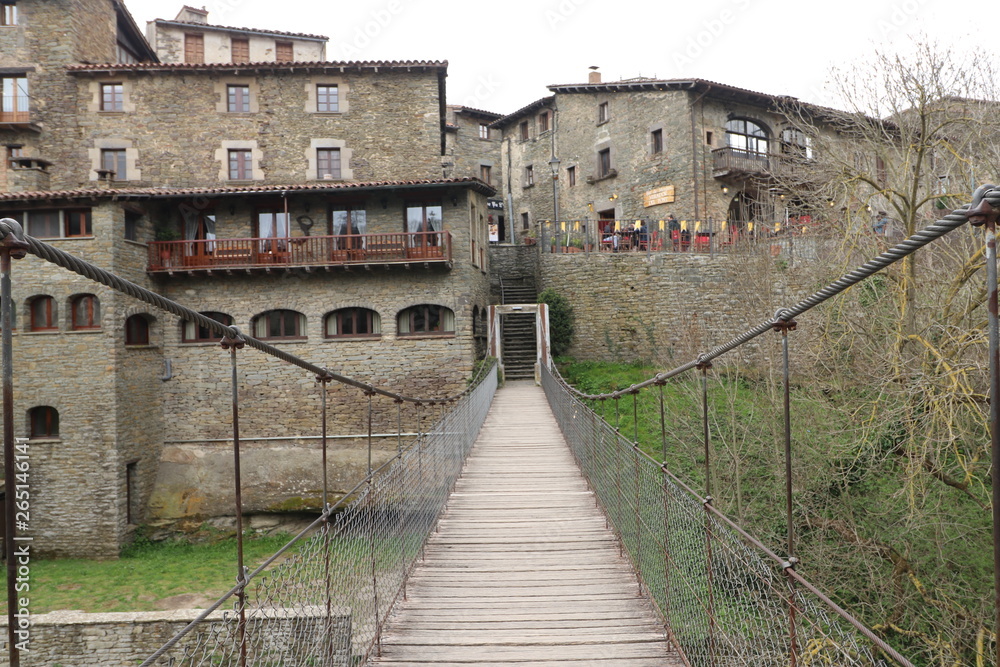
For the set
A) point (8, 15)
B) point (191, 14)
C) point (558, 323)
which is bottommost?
point (558, 323)

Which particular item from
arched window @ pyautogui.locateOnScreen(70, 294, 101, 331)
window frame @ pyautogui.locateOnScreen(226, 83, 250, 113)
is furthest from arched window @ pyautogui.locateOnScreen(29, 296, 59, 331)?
window frame @ pyautogui.locateOnScreen(226, 83, 250, 113)

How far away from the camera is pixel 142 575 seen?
45.6 feet

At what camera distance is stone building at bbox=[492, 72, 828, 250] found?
22984 mm

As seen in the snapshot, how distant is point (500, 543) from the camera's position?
238 inches

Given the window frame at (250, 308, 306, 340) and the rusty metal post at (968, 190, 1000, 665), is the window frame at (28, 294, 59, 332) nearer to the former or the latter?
the window frame at (250, 308, 306, 340)

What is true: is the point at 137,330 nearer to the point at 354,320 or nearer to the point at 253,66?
the point at 354,320

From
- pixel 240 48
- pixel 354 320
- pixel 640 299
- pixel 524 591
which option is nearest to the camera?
pixel 524 591

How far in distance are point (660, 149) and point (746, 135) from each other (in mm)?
3310

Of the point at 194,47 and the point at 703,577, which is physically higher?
the point at 194,47

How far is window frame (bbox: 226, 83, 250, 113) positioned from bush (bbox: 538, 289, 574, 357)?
32.5ft

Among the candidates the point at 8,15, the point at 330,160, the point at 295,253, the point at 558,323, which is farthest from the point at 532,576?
the point at 8,15

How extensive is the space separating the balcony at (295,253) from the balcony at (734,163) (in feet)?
36.3

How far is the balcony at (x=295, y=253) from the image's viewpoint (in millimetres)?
16812

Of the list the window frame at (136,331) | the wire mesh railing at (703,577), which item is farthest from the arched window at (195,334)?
the wire mesh railing at (703,577)
